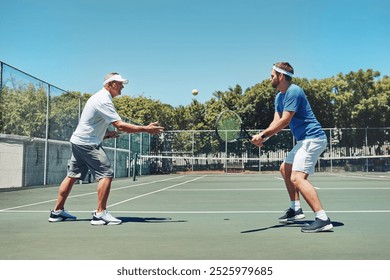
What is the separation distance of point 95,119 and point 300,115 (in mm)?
2376

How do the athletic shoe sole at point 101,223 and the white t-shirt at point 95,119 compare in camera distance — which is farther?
the white t-shirt at point 95,119

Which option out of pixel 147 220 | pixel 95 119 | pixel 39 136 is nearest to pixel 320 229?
pixel 147 220

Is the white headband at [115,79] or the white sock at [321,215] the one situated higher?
the white headband at [115,79]

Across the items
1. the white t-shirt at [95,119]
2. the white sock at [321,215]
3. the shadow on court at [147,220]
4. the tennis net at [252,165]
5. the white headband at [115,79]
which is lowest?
the shadow on court at [147,220]

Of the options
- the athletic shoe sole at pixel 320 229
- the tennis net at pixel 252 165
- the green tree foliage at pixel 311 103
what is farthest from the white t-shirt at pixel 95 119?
the green tree foliage at pixel 311 103

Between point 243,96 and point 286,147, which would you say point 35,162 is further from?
point 243,96

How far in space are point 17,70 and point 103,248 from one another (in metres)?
9.68

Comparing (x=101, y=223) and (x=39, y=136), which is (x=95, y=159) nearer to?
(x=101, y=223)

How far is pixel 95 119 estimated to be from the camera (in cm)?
530

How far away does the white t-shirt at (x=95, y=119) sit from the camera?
5.14 meters

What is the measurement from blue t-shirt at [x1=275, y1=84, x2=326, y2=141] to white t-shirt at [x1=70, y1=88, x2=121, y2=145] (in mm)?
1958

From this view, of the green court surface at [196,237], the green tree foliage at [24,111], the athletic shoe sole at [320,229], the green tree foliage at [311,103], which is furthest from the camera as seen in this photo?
the green tree foliage at [311,103]

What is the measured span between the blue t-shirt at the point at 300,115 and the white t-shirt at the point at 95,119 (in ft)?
6.42

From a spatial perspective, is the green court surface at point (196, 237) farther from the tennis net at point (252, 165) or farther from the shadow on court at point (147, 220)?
the tennis net at point (252, 165)
